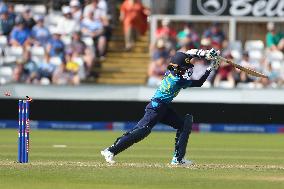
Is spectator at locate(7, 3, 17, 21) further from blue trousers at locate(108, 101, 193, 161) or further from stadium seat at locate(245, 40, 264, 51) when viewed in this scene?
blue trousers at locate(108, 101, 193, 161)

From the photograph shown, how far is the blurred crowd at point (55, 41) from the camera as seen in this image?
24.6m

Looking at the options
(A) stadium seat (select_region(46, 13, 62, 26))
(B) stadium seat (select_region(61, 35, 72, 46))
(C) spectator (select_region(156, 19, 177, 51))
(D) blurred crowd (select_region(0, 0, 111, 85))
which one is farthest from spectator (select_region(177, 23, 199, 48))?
(A) stadium seat (select_region(46, 13, 62, 26))

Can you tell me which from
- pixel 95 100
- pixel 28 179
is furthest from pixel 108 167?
pixel 95 100

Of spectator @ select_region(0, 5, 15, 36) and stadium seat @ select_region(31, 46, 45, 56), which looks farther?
spectator @ select_region(0, 5, 15, 36)

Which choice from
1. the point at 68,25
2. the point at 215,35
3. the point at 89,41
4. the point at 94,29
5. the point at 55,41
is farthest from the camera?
the point at 68,25

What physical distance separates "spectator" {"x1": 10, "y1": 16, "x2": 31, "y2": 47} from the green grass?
4831 millimetres

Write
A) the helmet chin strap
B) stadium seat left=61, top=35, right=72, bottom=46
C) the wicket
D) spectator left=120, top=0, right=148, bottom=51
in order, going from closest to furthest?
the helmet chin strap → the wicket → stadium seat left=61, top=35, right=72, bottom=46 → spectator left=120, top=0, right=148, bottom=51

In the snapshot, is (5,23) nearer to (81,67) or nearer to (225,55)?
(81,67)

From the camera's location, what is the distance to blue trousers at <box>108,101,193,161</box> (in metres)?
13.5

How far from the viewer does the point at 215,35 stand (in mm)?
24906

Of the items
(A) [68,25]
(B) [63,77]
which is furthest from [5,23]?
(B) [63,77]

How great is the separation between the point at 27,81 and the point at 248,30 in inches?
224

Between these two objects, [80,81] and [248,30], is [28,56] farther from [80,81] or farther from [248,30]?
[248,30]

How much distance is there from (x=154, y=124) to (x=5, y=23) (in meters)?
12.7
